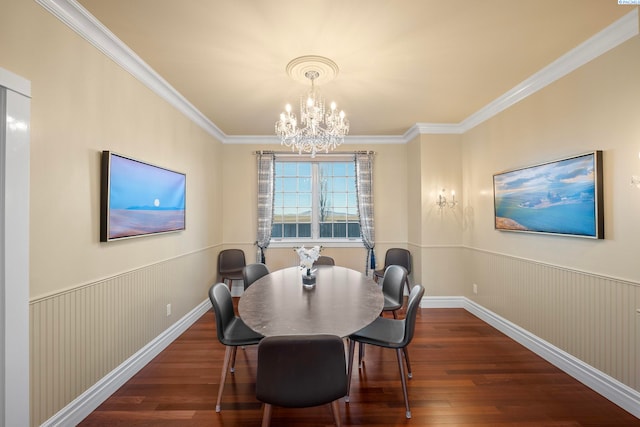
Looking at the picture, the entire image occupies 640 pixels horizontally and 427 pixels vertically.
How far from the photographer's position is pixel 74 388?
73.7 inches

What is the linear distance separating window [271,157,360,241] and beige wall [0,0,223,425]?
88.8 inches

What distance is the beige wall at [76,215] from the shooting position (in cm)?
162

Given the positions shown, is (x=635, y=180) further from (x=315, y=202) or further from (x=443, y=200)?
(x=315, y=202)

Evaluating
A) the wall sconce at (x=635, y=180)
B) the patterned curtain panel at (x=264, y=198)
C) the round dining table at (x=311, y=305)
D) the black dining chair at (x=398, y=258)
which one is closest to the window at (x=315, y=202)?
the patterned curtain panel at (x=264, y=198)

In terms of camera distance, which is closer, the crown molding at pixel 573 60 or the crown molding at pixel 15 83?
the crown molding at pixel 15 83

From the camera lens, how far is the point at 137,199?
2.47m

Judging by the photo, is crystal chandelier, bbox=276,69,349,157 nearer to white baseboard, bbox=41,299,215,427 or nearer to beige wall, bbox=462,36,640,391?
beige wall, bbox=462,36,640,391

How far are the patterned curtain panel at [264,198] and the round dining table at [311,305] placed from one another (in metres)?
1.92

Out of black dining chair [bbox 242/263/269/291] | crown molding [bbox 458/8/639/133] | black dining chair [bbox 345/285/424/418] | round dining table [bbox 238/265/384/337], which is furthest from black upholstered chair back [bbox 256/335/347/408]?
crown molding [bbox 458/8/639/133]

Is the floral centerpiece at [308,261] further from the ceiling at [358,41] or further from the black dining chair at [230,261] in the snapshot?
the black dining chair at [230,261]

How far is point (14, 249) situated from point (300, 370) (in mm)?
1629

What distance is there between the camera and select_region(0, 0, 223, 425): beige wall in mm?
1615

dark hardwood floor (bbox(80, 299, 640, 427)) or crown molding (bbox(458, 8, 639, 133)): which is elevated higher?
crown molding (bbox(458, 8, 639, 133))

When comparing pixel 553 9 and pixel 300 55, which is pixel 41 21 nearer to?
pixel 300 55
